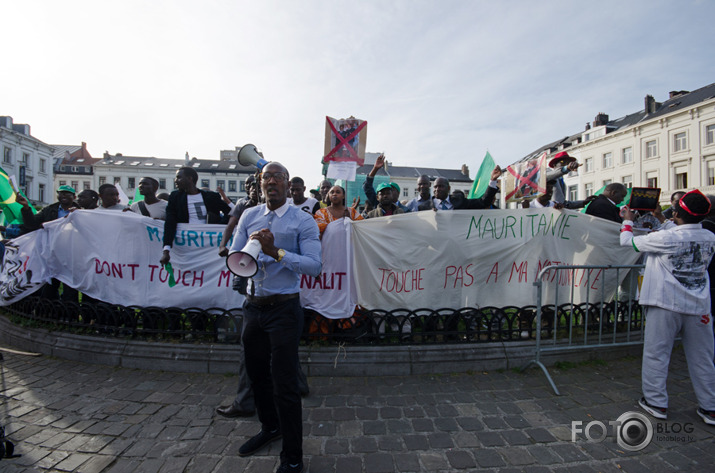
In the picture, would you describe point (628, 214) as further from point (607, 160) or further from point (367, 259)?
point (607, 160)

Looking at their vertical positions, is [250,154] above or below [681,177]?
below

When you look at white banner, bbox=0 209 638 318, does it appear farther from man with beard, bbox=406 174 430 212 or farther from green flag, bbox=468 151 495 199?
man with beard, bbox=406 174 430 212

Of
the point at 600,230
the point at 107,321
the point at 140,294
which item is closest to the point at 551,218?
the point at 600,230

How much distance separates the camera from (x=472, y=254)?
14.9 feet

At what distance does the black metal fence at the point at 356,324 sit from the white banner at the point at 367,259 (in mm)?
221

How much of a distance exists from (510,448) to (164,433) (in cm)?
272

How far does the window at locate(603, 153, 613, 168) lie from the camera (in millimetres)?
49844

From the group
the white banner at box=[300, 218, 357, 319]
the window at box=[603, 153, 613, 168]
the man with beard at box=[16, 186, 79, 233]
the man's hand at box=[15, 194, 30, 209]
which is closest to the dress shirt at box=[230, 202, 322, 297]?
the white banner at box=[300, 218, 357, 319]

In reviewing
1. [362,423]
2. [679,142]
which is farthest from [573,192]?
[362,423]

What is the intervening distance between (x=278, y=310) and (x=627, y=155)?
60.2m

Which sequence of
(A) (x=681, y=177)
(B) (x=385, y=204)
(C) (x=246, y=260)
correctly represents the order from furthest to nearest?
(A) (x=681, y=177)
(B) (x=385, y=204)
(C) (x=246, y=260)

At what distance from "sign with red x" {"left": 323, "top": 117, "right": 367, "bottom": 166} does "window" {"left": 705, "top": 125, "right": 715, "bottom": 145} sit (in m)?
51.1

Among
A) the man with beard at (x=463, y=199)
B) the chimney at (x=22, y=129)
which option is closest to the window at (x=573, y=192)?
the man with beard at (x=463, y=199)

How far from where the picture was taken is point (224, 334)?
13.3 feet
